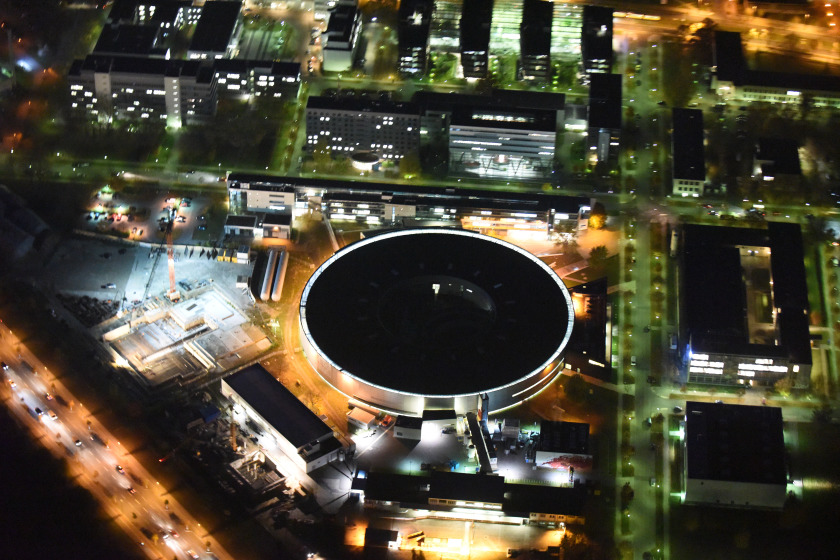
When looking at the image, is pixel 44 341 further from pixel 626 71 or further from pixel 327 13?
pixel 626 71

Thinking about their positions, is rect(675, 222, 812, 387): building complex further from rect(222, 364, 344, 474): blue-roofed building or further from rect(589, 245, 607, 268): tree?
rect(222, 364, 344, 474): blue-roofed building

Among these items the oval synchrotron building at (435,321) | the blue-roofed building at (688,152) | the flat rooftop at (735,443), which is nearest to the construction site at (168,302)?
the oval synchrotron building at (435,321)

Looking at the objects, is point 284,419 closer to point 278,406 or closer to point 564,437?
point 278,406

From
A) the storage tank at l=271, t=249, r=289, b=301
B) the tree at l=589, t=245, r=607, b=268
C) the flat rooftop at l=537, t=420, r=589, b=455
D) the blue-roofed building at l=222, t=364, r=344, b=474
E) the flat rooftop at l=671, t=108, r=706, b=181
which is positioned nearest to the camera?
the blue-roofed building at l=222, t=364, r=344, b=474

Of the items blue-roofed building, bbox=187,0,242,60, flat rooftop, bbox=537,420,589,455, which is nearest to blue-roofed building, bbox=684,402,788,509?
flat rooftop, bbox=537,420,589,455

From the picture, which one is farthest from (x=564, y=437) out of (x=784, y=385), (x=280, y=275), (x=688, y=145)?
(x=688, y=145)

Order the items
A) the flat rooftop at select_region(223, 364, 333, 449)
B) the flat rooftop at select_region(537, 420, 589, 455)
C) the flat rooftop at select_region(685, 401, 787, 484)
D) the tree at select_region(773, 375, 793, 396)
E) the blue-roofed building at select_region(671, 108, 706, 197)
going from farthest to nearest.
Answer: the blue-roofed building at select_region(671, 108, 706, 197) → the tree at select_region(773, 375, 793, 396) → the flat rooftop at select_region(223, 364, 333, 449) → the flat rooftop at select_region(537, 420, 589, 455) → the flat rooftop at select_region(685, 401, 787, 484)

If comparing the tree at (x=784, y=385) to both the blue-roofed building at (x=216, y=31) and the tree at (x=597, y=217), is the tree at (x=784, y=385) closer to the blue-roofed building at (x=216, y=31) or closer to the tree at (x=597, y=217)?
the tree at (x=597, y=217)
